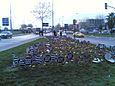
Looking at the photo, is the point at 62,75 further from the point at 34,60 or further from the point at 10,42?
the point at 10,42

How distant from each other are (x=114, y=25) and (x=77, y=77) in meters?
108

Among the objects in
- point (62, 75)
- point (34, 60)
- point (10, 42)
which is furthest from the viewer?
point (10, 42)

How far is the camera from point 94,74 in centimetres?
1253

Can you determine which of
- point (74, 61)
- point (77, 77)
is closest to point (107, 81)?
point (77, 77)

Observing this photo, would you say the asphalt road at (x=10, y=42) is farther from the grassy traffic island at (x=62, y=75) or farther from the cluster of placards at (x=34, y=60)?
the grassy traffic island at (x=62, y=75)

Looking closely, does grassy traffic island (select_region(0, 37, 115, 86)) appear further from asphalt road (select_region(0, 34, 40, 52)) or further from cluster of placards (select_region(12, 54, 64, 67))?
asphalt road (select_region(0, 34, 40, 52))

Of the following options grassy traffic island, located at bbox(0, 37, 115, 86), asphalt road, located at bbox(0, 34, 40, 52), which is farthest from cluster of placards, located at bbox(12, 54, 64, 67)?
asphalt road, located at bbox(0, 34, 40, 52)

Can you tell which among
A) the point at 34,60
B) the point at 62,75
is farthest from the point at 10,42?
the point at 62,75

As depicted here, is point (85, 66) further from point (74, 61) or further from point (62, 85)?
point (62, 85)

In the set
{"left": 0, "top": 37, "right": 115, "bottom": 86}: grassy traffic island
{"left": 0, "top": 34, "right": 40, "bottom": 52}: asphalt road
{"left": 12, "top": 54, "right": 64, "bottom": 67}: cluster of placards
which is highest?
{"left": 12, "top": 54, "right": 64, "bottom": 67}: cluster of placards

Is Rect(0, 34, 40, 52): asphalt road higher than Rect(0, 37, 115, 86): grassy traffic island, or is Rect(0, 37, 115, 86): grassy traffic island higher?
Rect(0, 37, 115, 86): grassy traffic island

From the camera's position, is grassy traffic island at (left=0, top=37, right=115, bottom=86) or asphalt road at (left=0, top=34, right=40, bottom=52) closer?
grassy traffic island at (left=0, top=37, right=115, bottom=86)

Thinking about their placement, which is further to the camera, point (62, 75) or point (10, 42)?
point (10, 42)

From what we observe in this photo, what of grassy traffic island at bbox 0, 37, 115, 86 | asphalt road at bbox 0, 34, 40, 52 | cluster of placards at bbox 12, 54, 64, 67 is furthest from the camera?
asphalt road at bbox 0, 34, 40, 52
